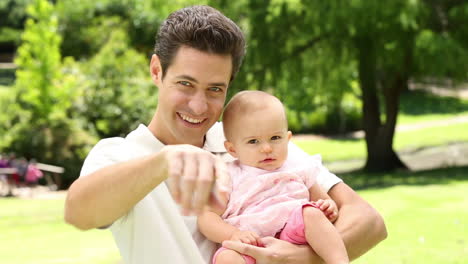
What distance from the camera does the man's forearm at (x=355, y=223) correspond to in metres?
2.51

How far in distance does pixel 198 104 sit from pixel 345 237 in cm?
74

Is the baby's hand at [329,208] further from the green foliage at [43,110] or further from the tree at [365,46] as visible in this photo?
the green foliage at [43,110]

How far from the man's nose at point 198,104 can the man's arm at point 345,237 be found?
486mm

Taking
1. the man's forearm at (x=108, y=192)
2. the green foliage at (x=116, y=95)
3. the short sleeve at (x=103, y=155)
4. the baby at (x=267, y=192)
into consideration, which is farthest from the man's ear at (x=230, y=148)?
the green foliage at (x=116, y=95)

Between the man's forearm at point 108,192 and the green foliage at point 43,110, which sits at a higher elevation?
the man's forearm at point 108,192

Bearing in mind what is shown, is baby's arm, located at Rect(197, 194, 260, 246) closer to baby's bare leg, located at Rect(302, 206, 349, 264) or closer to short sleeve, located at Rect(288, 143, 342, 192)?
baby's bare leg, located at Rect(302, 206, 349, 264)

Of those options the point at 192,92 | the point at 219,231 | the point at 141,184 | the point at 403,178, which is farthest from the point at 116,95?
the point at 141,184

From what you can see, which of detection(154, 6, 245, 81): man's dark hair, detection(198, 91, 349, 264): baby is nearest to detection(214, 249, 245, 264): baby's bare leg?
detection(198, 91, 349, 264): baby

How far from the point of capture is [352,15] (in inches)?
543

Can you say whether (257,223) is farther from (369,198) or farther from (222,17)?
(369,198)

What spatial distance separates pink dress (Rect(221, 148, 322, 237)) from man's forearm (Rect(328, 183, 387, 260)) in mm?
164

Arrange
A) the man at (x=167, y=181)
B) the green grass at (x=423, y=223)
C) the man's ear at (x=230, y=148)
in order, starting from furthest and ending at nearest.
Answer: the green grass at (x=423, y=223)
the man's ear at (x=230, y=148)
the man at (x=167, y=181)

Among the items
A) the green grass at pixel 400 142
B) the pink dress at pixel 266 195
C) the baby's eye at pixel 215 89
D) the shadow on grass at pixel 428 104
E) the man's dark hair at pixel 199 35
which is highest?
the man's dark hair at pixel 199 35

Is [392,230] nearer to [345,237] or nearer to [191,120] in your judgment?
[345,237]
